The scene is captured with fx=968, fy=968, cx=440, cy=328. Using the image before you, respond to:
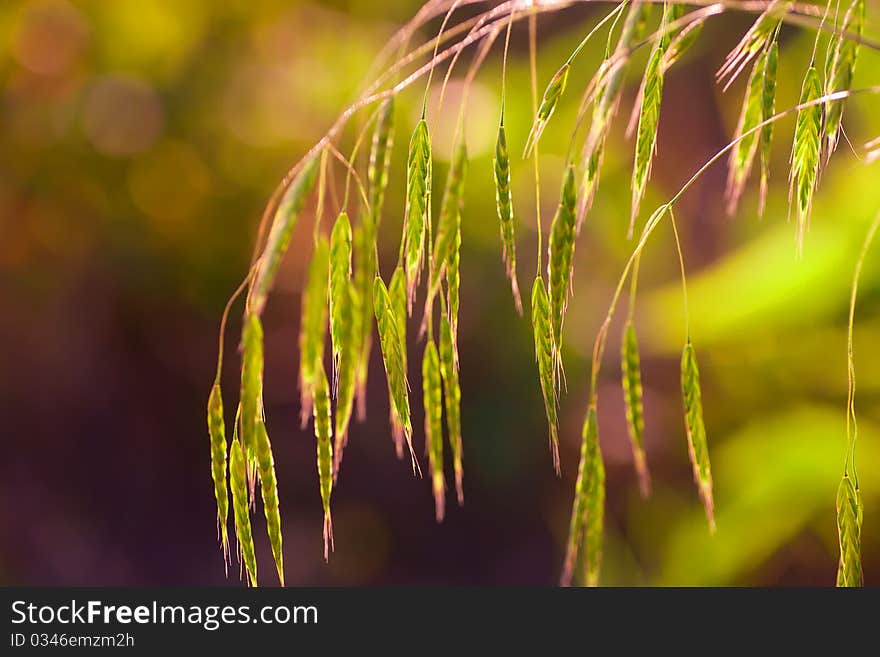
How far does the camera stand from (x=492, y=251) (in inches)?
72.4

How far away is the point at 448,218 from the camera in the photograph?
0.38m

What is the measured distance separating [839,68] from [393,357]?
0.25 m

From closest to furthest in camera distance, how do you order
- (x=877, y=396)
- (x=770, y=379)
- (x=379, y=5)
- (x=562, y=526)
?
(x=877, y=396)
(x=770, y=379)
(x=562, y=526)
(x=379, y=5)

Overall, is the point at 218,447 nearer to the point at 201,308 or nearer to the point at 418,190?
the point at 418,190

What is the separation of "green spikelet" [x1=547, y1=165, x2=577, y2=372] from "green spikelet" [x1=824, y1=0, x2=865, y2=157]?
0.45 ft

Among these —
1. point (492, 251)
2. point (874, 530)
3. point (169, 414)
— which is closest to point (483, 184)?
point (492, 251)

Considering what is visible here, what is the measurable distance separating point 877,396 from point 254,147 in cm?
119

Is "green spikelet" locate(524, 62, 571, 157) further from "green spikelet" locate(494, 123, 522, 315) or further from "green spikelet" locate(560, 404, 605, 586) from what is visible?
"green spikelet" locate(560, 404, 605, 586)

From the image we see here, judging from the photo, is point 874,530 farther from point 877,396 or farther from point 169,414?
point 169,414

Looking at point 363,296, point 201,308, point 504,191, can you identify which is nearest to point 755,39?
point 504,191

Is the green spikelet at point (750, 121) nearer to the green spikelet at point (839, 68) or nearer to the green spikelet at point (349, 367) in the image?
the green spikelet at point (839, 68)

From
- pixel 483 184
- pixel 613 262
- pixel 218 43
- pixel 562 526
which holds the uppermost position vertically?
pixel 218 43

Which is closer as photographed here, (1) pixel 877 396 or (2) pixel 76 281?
(1) pixel 877 396

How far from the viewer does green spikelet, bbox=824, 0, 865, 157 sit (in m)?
0.45
